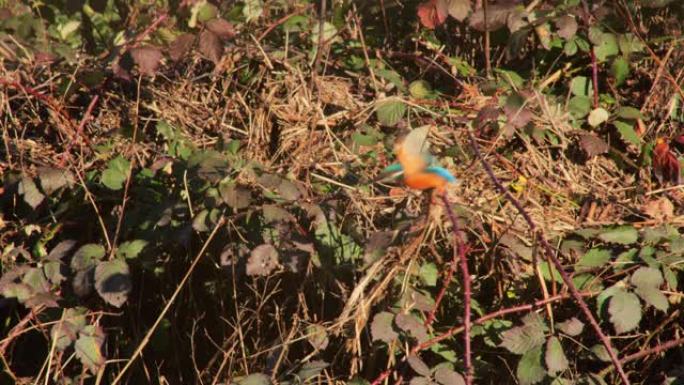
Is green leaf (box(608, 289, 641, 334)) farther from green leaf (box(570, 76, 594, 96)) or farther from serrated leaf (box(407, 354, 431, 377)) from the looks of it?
green leaf (box(570, 76, 594, 96))

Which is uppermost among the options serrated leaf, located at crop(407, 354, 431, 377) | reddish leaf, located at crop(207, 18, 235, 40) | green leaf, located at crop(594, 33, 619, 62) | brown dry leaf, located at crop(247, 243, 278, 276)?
reddish leaf, located at crop(207, 18, 235, 40)

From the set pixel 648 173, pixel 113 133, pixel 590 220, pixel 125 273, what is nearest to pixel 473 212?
pixel 590 220

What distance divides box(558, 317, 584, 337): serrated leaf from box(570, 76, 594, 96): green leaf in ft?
3.53

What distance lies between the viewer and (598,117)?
339 cm

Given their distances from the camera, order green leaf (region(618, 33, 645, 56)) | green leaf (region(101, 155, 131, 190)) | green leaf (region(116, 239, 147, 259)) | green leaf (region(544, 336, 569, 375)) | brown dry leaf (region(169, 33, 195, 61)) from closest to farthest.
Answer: green leaf (region(544, 336, 569, 375)) → green leaf (region(116, 239, 147, 259)) → green leaf (region(101, 155, 131, 190)) → brown dry leaf (region(169, 33, 195, 61)) → green leaf (region(618, 33, 645, 56))

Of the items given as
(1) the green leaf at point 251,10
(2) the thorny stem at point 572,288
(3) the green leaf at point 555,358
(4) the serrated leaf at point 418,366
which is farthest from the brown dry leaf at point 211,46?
(3) the green leaf at point 555,358

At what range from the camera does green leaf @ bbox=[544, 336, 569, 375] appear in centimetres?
265

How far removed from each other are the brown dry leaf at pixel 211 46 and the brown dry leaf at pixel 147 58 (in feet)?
0.47

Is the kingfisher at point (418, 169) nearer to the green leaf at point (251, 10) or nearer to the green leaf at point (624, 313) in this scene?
the green leaf at point (624, 313)

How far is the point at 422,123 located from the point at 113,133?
1024 millimetres

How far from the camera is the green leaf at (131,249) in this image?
2.97 meters

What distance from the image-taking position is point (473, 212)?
291 cm

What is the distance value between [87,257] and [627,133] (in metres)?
1.79

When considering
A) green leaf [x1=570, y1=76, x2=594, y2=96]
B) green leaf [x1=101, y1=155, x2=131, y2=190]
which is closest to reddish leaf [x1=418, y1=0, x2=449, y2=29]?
green leaf [x1=570, y1=76, x2=594, y2=96]
